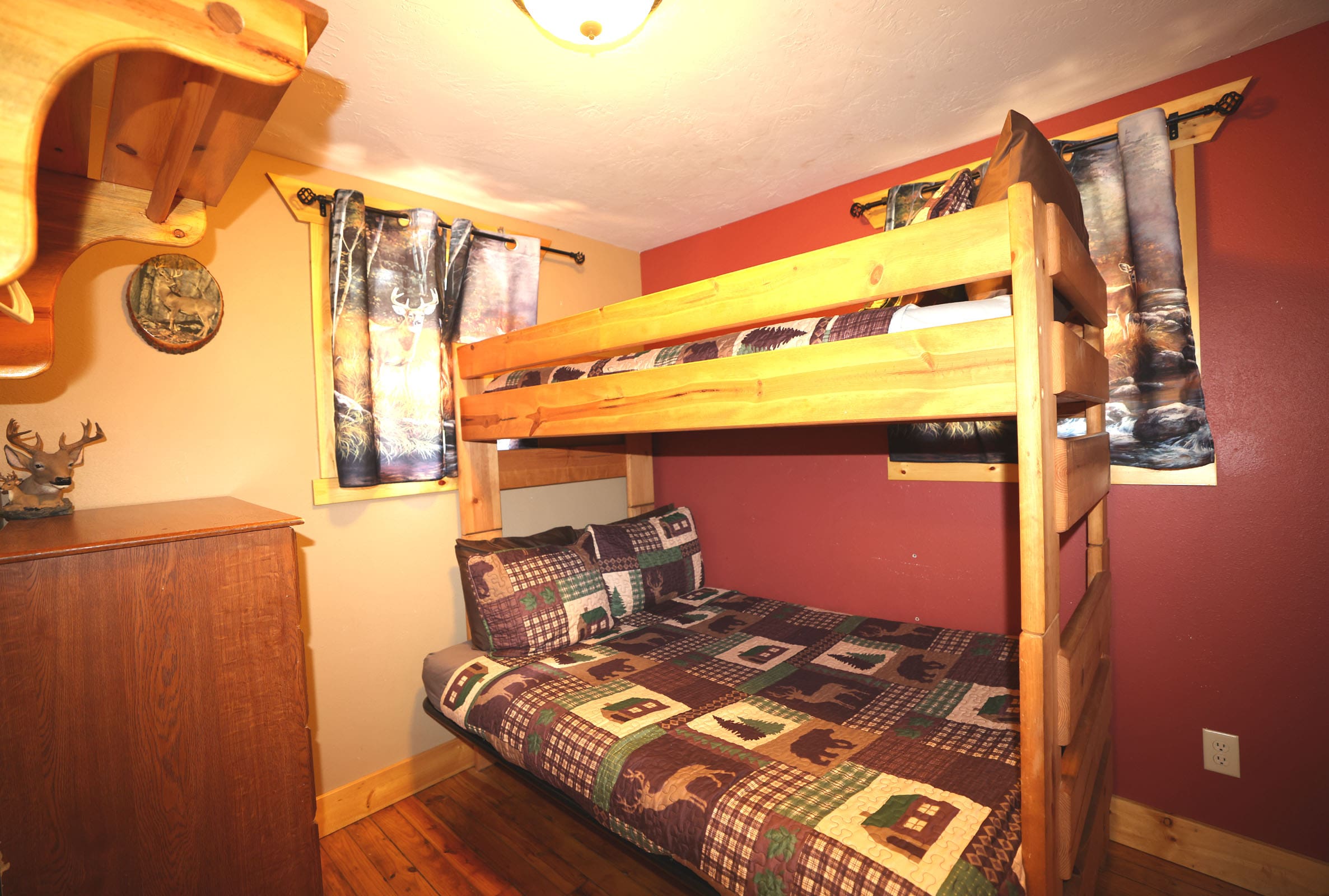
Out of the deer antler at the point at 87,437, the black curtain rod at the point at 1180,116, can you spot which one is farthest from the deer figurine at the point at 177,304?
the black curtain rod at the point at 1180,116

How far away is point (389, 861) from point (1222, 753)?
103 inches

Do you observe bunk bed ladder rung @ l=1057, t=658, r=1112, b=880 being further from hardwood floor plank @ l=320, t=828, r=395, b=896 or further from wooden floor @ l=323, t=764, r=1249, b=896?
hardwood floor plank @ l=320, t=828, r=395, b=896

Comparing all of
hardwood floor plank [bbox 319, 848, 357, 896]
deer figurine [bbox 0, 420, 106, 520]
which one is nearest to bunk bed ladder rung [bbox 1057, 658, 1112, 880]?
hardwood floor plank [bbox 319, 848, 357, 896]

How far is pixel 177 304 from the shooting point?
1742 mm

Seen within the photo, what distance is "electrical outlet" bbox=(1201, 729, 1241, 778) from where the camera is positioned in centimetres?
171

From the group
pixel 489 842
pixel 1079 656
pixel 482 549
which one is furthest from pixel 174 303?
pixel 1079 656

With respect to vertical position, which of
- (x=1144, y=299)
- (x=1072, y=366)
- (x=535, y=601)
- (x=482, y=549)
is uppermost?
(x=1144, y=299)

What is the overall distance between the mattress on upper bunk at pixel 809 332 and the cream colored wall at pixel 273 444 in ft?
3.16

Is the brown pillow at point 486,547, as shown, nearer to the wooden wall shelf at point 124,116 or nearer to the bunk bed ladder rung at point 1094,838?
the wooden wall shelf at point 124,116

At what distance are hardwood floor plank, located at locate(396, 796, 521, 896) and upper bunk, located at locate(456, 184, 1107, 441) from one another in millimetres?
1382

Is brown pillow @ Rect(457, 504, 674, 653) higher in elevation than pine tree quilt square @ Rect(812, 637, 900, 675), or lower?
higher

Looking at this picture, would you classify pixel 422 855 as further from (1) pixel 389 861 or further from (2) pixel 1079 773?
(2) pixel 1079 773

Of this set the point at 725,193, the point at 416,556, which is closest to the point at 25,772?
the point at 416,556

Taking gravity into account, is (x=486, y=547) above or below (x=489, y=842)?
above
